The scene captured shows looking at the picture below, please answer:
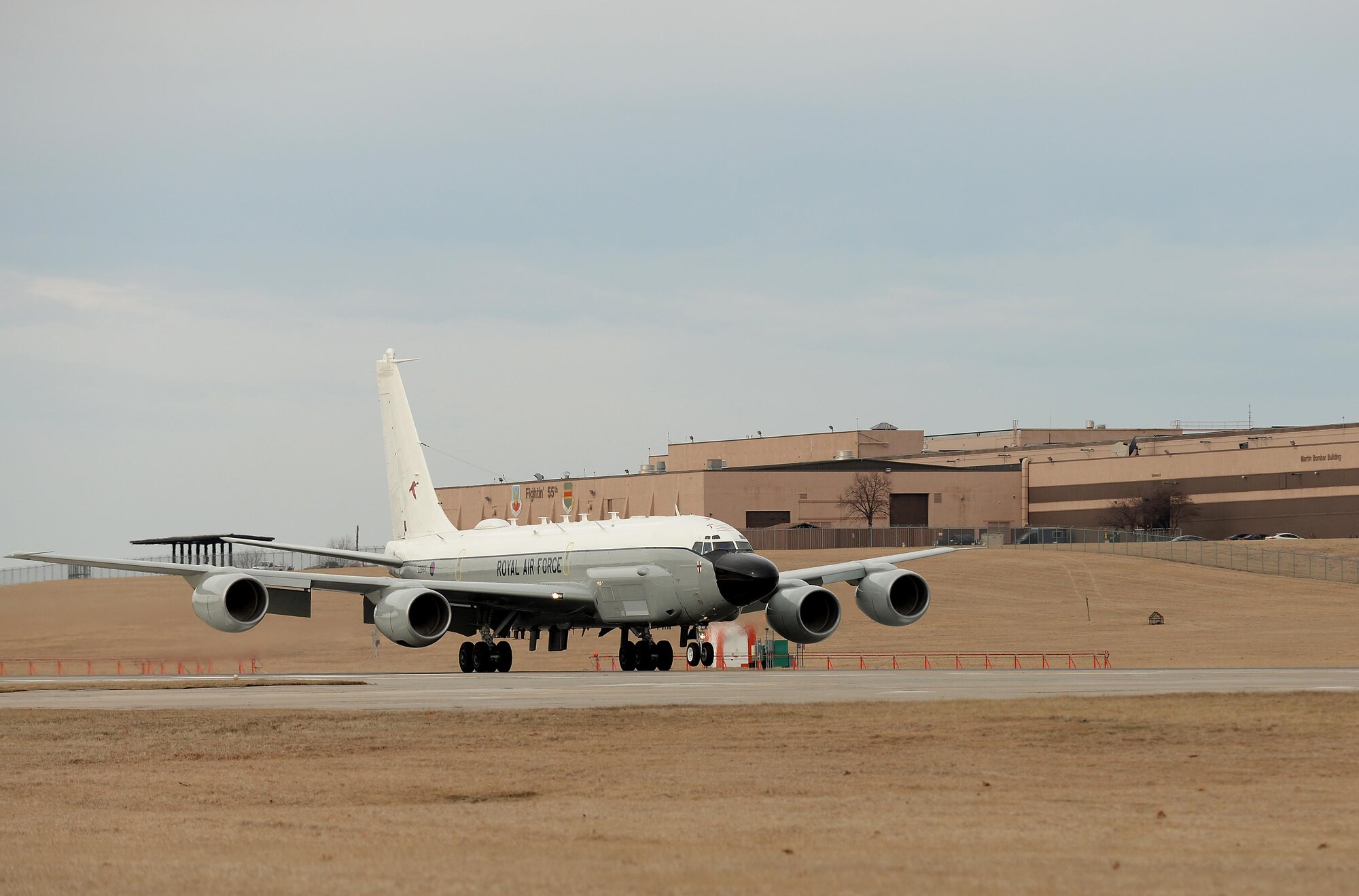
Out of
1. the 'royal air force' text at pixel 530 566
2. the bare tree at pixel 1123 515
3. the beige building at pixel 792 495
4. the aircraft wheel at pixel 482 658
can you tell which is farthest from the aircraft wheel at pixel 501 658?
the bare tree at pixel 1123 515

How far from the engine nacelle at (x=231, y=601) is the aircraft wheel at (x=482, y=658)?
6.79m

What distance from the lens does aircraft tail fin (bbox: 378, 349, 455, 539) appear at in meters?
59.6

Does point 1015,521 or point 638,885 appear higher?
point 1015,521

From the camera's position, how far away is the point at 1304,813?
14.9 metres

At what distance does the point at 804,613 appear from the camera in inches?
1845

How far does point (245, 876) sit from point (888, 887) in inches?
186

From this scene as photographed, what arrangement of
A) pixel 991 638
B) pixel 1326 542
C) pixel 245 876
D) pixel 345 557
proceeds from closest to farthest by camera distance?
pixel 245 876 < pixel 345 557 < pixel 991 638 < pixel 1326 542

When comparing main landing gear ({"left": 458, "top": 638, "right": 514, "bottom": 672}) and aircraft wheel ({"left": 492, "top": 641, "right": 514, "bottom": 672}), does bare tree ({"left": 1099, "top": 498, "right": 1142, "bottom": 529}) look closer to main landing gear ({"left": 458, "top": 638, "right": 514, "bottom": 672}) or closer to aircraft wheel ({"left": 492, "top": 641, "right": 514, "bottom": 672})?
aircraft wheel ({"left": 492, "top": 641, "right": 514, "bottom": 672})

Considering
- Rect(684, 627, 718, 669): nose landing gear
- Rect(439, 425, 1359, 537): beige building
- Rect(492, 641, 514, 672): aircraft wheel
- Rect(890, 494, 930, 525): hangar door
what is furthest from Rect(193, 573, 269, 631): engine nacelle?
Rect(890, 494, 930, 525): hangar door

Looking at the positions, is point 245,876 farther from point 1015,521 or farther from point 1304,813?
point 1015,521

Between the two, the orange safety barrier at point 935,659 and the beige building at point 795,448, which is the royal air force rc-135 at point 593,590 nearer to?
the orange safety barrier at point 935,659

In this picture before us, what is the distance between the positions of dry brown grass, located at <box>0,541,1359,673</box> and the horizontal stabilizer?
7.04 feet

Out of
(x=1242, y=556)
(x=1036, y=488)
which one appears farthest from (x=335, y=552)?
(x=1036, y=488)

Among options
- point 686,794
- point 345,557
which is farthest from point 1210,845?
point 345,557
